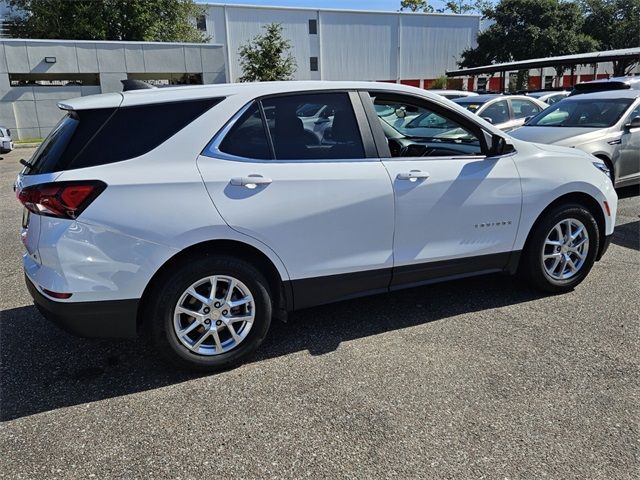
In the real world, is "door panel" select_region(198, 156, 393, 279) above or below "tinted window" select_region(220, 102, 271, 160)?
below

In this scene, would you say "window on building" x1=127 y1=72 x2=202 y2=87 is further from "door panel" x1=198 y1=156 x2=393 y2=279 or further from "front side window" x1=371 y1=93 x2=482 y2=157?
"door panel" x1=198 y1=156 x2=393 y2=279

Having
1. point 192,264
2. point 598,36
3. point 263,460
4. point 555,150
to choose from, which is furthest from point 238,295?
point 598,36

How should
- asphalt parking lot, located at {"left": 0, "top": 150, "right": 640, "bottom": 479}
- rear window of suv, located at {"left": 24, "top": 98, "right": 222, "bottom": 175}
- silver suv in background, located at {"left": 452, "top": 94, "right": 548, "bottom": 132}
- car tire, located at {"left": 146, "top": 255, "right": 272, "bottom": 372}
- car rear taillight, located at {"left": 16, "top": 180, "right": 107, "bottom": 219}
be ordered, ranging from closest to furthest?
asphalt parking lot, located at {"left": 0, "top": 150, "right": 640, "bottom": 479} → car rear taillight, located at {"left": 16, "top": 180, "right": 107, "bottom": 219} → rear window of suv, located at {"left": 24, "top": 98, "right": 222, "bottom": 175} → car tire, located at {"left": 146, "top": 255, "right": 272, "bottom": 372} → silver suv in background, located at {"left": 452, "top": 94, "right": 548, "bottom": 132}

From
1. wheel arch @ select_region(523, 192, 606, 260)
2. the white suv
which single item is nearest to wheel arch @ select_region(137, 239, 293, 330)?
the white suv

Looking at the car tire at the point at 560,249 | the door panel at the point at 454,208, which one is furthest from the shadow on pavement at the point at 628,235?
the door panel at the point at 454,208

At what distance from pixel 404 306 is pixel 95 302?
2404 millimetres

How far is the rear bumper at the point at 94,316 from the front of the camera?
119 inches

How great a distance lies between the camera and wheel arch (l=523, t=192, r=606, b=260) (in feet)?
14.4

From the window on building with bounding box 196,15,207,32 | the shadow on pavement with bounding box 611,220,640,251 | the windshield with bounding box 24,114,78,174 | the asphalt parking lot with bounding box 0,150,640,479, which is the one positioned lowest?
the shadow on pavement with bounding box 611,220,640,251

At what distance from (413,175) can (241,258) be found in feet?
4.33

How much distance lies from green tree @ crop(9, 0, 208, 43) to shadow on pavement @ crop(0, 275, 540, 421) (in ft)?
102

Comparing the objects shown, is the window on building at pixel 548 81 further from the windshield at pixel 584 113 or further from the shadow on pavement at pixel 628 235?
the shadow on pavement at pixel 628 235

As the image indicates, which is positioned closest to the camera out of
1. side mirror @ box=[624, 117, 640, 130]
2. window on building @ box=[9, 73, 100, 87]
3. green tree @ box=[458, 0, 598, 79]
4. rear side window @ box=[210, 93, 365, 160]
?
rear side window @ box=[210, 93, 365, 160]

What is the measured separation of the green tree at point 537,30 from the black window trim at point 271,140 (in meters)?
48.7
